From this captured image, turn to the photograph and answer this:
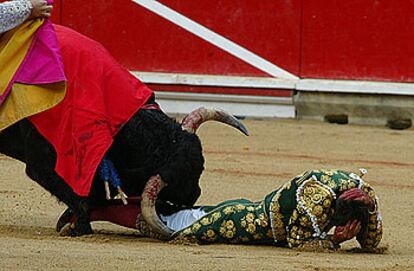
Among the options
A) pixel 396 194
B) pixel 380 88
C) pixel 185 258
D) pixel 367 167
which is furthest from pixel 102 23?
pixel 185 258

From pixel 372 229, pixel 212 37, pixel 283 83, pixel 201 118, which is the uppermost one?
pixel 201 118

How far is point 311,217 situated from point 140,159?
27.9 inches

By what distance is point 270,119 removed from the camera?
9.30 metres

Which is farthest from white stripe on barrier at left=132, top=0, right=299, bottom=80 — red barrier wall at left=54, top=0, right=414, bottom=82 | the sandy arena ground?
the sandy arena ground

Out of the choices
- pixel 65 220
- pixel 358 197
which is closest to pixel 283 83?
pixel 65 220

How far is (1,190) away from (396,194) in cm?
189

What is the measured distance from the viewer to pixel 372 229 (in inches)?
185

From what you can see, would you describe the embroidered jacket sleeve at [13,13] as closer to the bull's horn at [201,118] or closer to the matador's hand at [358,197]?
the bull's horn at [201,118]

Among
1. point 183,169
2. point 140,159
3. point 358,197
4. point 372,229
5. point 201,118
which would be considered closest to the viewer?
point 358,197

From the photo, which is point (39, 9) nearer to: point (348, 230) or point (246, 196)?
point (348, 230)

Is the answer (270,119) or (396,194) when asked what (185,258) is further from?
(270,119)

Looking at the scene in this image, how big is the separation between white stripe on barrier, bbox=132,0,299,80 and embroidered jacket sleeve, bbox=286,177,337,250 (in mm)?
4633

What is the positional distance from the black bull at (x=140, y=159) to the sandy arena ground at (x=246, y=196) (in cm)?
17

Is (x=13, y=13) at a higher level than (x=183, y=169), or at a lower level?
higher
